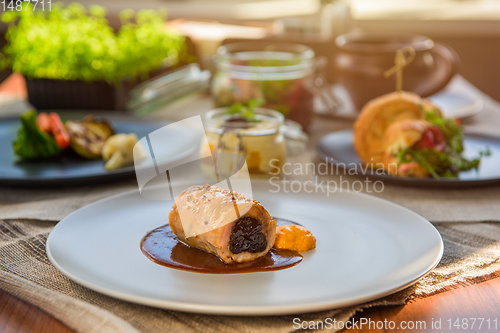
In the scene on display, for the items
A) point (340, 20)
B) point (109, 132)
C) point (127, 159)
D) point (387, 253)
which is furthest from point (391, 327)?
point (340, 20)

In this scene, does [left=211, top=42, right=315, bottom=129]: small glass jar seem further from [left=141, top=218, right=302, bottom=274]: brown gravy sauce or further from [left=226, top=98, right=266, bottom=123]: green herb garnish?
[left=141, top=218, right=302, bottom=274]: brown gravy sauce

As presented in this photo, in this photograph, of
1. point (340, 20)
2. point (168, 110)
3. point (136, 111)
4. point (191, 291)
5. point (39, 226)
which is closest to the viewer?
point (191, 291)

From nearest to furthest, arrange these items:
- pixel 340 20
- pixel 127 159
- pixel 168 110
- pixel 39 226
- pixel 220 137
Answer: pixel 39 226 < pixel 220 137 < pixel 127 159 < pixel 168 110 < pixel 340 20

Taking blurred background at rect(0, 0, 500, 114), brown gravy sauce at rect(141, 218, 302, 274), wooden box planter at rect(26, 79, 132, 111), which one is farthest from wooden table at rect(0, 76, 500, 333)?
blurred background at rect(0, 0, 500, 114)

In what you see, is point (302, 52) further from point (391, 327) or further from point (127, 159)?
point (391, 327)

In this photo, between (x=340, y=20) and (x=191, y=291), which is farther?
(x=340, y=20)

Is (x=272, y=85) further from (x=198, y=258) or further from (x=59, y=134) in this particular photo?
(x=198, y=258)
